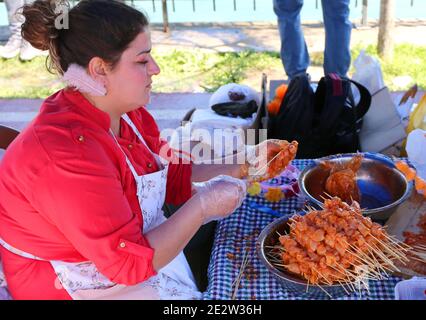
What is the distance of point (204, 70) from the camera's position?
5.75 metres

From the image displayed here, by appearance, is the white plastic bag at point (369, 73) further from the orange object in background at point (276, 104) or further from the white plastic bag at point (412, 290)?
the white plastic bag at point (412, 290)

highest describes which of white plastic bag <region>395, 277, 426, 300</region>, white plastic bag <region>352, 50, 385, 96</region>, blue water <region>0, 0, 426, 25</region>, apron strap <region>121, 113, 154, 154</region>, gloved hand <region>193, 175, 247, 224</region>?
apron strap <region>121, 113, 154, 154</region>

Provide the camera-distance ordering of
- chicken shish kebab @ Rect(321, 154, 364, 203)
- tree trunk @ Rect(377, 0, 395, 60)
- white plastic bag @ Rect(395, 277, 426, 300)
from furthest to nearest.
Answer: tree trunk @ Rect(377, 0, 395, 60)
chicken shish kebab @ Rect(321, 154, 364, 203)
white plastic bag @ Rect(395, 277, 426, 300)

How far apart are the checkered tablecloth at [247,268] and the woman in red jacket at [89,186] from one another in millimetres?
140

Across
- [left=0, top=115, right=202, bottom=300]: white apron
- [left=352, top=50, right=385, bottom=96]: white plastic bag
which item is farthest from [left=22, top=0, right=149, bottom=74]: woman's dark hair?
[left=352, top=50, right=385, bottom=96]: white plastic bag

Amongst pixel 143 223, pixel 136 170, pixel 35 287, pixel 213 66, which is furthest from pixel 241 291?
pixel 213 66

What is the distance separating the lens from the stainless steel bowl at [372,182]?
6.47 feet

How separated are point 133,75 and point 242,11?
580cm

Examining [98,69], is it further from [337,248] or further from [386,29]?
[386,29]

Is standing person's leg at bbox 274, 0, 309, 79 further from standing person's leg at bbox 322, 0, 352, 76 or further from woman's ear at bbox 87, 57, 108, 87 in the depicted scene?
woman's ear at bbox 87, 57, 108, 87

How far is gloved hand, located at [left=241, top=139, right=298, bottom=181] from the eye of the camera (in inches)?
80.0

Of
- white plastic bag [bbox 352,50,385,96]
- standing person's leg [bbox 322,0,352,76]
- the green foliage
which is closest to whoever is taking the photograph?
white plastic bag [bbox 352,50,385,96]

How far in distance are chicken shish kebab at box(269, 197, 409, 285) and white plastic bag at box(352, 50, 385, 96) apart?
1.77 meters
